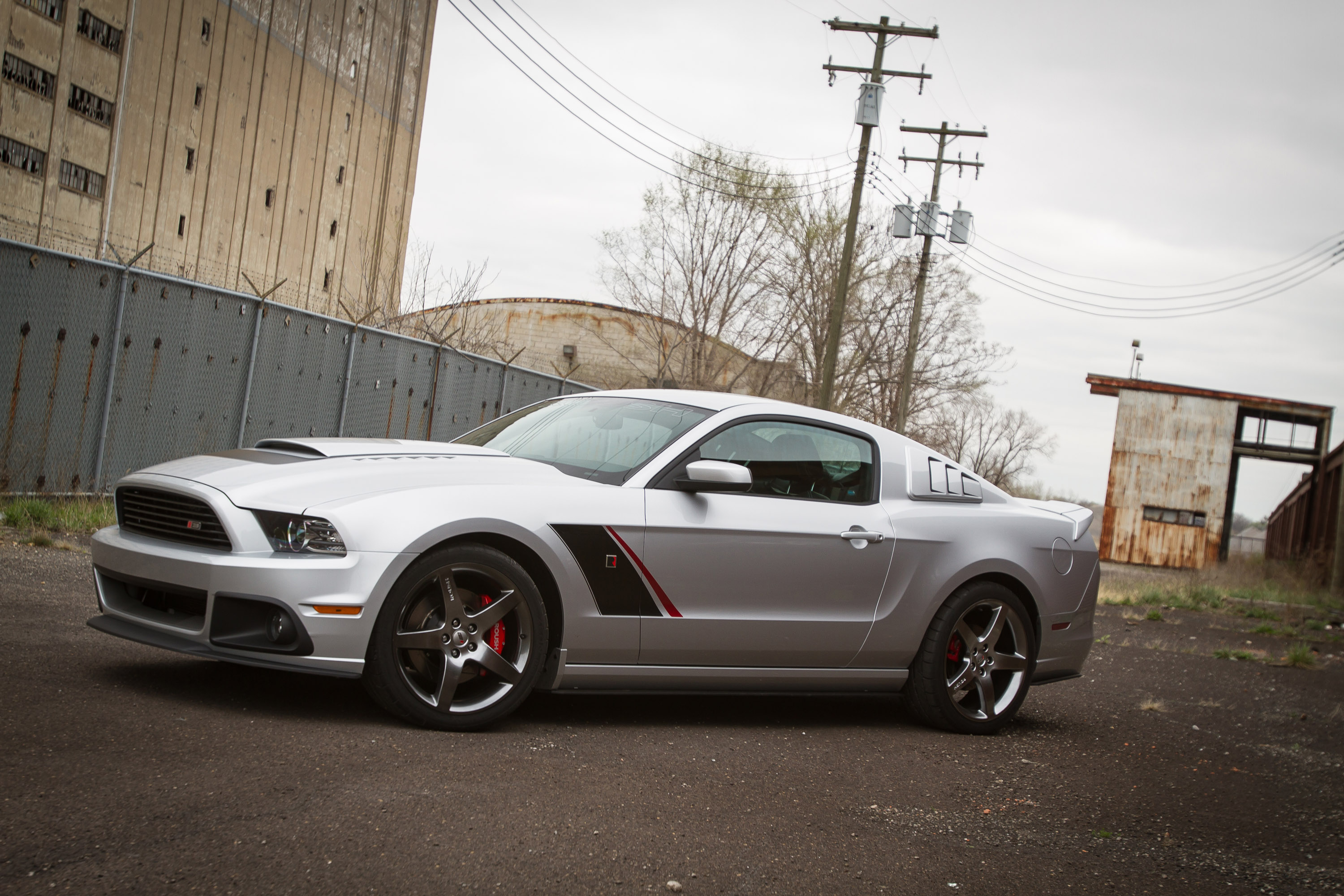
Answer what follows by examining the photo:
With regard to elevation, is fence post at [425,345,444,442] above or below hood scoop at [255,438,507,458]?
above

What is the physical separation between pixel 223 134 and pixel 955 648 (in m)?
37.5

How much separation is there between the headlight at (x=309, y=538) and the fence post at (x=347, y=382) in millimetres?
9545

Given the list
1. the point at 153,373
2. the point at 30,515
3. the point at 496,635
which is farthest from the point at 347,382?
the point at 496,635

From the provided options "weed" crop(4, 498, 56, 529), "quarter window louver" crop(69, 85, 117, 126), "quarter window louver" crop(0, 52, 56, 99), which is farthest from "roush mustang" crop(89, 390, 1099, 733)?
"quarter window louver" crop(69, 85, 117, 126)

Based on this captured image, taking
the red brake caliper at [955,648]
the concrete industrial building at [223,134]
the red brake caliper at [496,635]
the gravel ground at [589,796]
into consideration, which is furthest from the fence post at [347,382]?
the concrete industrial building at [223,134]

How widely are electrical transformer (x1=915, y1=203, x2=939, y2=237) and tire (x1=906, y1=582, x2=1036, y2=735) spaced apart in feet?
87.0

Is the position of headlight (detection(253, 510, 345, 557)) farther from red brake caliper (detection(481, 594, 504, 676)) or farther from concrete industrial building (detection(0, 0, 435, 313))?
concrete industrial building (detection(0, 0, 435, 313))

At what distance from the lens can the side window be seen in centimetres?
530

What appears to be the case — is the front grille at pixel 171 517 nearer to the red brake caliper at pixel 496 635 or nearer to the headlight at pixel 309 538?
the headlight at pixel 309 538

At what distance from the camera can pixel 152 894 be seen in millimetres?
2586

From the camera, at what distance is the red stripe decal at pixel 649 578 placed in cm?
475

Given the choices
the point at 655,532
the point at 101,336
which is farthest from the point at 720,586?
the point at 101,336

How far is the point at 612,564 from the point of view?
4.75m

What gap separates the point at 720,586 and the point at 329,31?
137ft
